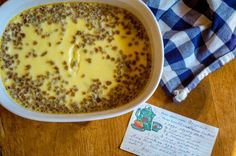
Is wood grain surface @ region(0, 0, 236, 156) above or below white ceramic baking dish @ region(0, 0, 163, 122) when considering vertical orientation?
below

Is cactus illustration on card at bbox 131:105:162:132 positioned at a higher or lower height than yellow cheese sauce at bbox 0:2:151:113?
lower

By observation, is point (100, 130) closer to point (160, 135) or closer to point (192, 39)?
point (160, 135)

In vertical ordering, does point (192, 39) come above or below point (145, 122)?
above

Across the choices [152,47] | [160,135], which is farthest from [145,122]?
[152,47]
